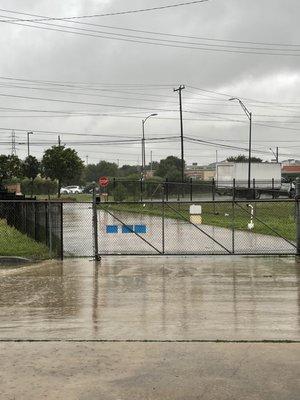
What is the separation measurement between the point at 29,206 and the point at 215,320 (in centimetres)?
1188

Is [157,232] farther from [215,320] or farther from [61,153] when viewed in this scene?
[61,153]

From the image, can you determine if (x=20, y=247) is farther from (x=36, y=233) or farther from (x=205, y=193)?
(x=205, y=193)

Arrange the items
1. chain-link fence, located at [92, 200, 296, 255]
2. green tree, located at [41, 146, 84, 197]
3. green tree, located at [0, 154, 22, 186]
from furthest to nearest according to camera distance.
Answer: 1. green tree, located at [41, 146, 84, 197]
2. green tree, located at [0, 154, 22, 186]
3. chain-link fence, located at [92, 200, 296, 255]

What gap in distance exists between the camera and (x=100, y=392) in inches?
196

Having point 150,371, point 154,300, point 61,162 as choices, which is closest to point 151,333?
point 150,371

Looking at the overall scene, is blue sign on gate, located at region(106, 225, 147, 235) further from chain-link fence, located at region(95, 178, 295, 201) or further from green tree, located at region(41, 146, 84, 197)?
green tree, located at region(41, 146, 84, 197)

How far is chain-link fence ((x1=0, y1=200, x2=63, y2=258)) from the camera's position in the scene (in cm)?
1471

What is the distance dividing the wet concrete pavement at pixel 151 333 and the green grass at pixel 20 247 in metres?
2.30

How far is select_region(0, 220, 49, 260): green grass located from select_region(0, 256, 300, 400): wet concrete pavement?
90.5 inches

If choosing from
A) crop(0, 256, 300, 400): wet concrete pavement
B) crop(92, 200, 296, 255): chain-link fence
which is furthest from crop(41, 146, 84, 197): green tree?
crop(0, 256, 300, 400): wet concrete pavement

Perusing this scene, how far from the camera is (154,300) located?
909 centimetres

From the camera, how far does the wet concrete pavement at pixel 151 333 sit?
201 inches

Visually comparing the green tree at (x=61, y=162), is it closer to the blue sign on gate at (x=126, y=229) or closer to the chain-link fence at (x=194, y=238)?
the chain-link fence at (x=194, y=238)

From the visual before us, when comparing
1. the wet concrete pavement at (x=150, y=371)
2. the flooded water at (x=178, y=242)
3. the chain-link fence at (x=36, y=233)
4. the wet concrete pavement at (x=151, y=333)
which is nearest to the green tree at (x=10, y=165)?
the flooded water at (x=178, y=242)
